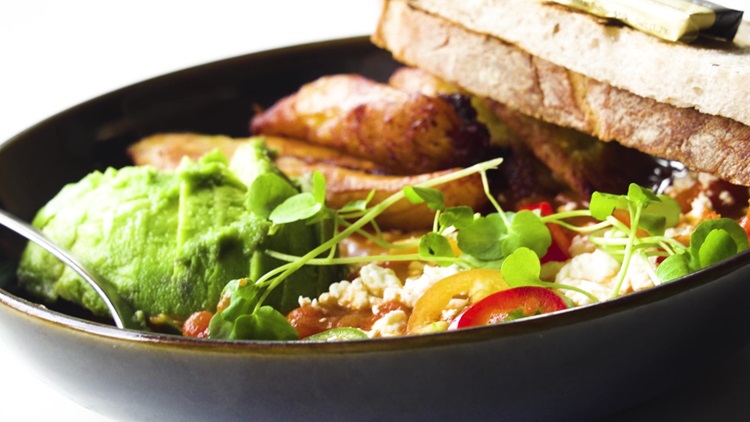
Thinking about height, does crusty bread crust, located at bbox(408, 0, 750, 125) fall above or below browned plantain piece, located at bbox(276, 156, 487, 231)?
above

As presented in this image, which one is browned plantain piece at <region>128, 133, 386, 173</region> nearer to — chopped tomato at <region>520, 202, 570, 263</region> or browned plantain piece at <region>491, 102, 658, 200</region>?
browned plantain piece at <region>491, 102, 658, 200</region>

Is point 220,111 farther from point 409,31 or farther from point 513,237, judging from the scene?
point 513,237

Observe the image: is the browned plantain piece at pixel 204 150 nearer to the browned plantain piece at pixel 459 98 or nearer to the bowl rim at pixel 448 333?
the browned plantain piece at pixel 459 98

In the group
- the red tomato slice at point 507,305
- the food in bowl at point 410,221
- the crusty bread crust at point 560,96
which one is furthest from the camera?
the crusty bread crust at point 560,96

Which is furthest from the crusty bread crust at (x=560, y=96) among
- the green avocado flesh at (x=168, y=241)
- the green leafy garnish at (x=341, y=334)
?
the green leafy garnish at (x=341, y=334)

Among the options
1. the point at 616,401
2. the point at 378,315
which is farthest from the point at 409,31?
the point at 616,401

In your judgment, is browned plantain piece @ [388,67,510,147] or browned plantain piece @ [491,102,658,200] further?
browned plantain piece @ [388,67,510,147]

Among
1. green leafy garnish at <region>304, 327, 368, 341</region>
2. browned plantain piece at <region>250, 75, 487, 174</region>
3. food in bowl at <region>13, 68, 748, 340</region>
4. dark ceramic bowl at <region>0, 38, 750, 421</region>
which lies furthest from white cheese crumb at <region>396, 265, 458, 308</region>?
browned plantain piece at <region>250, 75, 487, 174</region>
